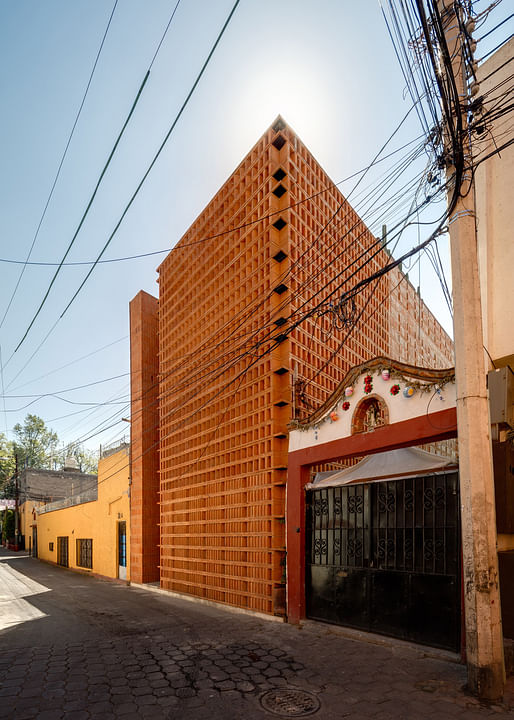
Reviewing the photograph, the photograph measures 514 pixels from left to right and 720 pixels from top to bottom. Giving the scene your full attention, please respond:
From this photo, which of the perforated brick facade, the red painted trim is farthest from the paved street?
the perforated brick facade

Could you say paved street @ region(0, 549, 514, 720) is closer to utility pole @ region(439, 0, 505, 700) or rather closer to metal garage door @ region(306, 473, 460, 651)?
metal garage door @ region(306, 473, 460, 651)

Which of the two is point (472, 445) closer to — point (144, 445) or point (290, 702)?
point (290, 702)

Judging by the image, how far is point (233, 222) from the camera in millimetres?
11383

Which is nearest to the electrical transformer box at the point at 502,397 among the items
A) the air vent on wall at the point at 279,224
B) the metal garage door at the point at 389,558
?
the metal garage door at the point at 389,558

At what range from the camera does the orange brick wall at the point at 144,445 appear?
48.8ft

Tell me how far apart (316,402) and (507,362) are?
424cm

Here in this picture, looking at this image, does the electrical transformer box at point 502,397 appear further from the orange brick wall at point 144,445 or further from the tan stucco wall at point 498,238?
the orange brick wall at point 144,445

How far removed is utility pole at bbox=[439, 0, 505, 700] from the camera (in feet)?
15.9

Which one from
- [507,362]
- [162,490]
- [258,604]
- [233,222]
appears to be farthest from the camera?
[162,490]

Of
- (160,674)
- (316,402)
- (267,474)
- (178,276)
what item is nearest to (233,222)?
(178,276)

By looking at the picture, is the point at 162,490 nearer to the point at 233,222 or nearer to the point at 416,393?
the point at 233,222

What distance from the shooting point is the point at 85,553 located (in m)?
22.0

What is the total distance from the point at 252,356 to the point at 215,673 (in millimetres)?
5737

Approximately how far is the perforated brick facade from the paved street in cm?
180
